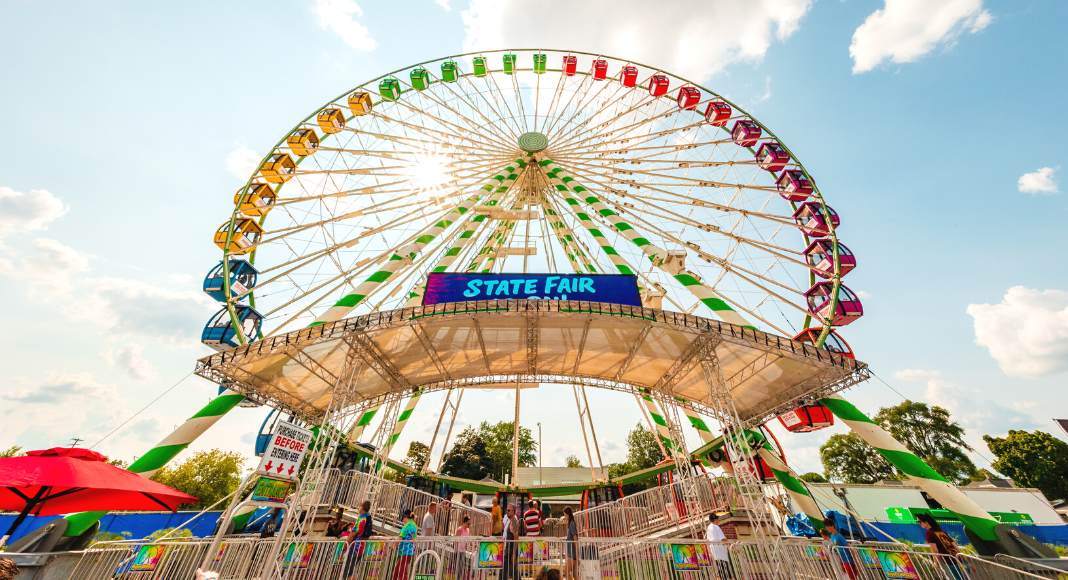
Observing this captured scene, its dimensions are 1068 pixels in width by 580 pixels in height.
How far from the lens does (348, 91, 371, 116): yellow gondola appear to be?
1877 cm

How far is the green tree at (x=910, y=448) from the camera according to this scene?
133 feet

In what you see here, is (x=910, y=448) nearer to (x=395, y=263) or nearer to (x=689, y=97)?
(x=689, y=97)

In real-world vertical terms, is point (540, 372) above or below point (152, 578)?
above

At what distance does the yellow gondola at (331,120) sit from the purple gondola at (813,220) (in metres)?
19.6

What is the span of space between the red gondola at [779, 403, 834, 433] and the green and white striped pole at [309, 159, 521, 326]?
1396 cm

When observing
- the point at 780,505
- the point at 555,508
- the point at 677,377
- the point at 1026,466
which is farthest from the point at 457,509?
the point at 1026,466

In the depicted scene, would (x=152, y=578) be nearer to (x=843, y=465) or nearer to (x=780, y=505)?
(x=780, y=505)

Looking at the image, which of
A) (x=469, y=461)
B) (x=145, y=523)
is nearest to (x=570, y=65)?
(x=145, y=523)

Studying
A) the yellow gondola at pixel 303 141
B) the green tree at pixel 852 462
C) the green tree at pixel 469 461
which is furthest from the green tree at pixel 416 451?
the green tree at pixel 852 462

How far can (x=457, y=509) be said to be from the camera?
12.2m

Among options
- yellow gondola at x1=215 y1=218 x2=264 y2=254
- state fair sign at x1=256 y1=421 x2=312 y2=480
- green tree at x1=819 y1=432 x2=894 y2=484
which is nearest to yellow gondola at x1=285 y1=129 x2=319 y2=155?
yellow gondola at x1=215 y1=218 x2=264 y2=254

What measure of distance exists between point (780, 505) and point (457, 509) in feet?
35.4

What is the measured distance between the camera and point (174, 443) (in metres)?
11.6

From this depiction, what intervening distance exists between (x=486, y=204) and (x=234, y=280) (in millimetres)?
10186
